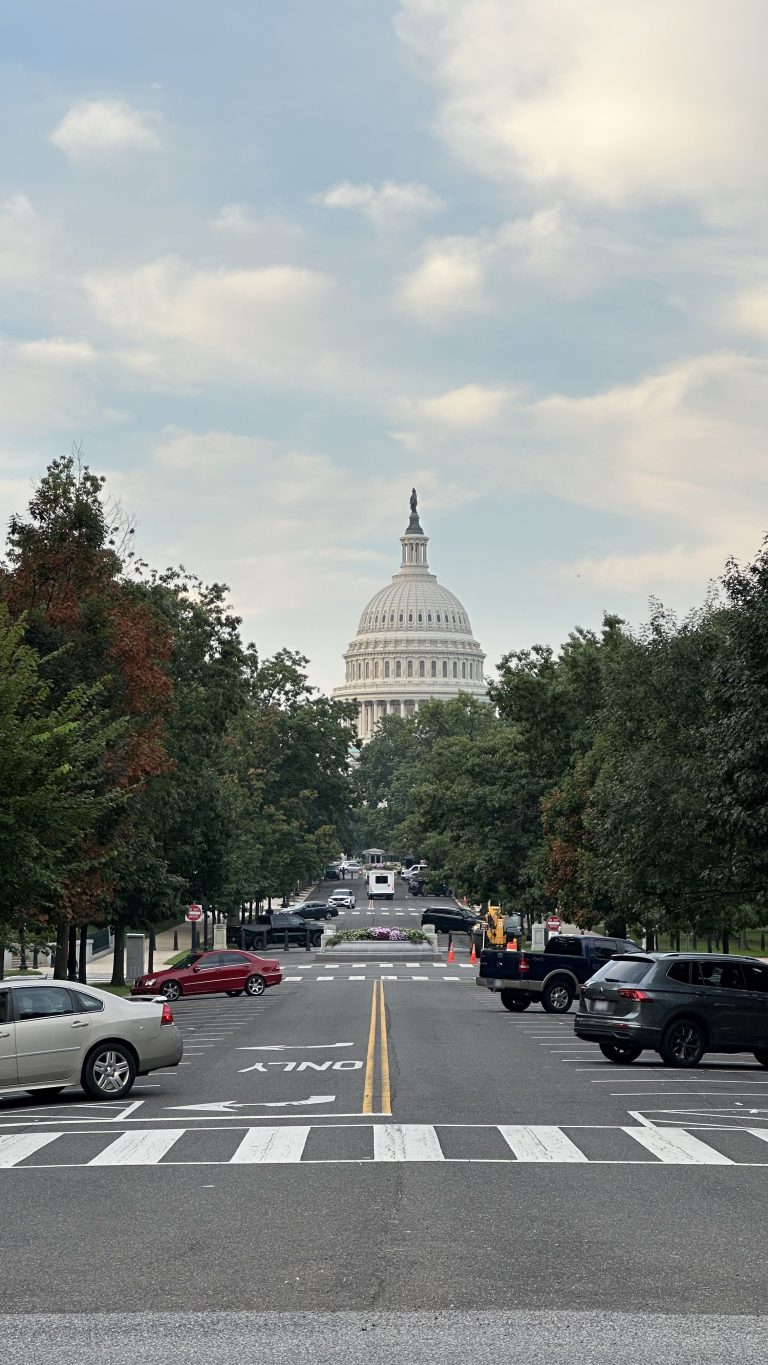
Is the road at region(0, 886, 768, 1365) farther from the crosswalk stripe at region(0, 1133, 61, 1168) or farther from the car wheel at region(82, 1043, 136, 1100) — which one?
the car wheel at region(82, 1043, 136, 1100)

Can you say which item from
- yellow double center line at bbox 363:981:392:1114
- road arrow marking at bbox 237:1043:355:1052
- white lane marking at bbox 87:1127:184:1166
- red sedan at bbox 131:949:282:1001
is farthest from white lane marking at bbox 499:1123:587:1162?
red sedan at bbox 131:949:282:1001

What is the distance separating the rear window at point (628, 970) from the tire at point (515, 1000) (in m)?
14.3

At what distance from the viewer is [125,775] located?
36.5m

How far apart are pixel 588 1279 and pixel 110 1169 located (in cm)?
595

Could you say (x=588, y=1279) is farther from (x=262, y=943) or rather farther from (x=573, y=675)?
(x=262, y=943)

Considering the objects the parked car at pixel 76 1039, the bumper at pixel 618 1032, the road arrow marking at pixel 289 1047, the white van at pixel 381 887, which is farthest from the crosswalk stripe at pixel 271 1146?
the white van at pixel 381 887

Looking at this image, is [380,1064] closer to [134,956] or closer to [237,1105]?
[237,1105]

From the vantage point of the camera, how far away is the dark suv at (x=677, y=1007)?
25.0 meters

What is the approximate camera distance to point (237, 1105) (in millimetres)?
19797

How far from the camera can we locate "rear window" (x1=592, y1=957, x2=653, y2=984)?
25.4 metres

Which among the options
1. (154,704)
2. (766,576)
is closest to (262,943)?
(154,704)

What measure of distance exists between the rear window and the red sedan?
23864mm

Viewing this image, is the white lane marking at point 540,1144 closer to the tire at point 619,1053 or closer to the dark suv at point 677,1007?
the dark suv at point 677,1007

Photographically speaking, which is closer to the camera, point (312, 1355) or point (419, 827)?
point (312, 1355)
